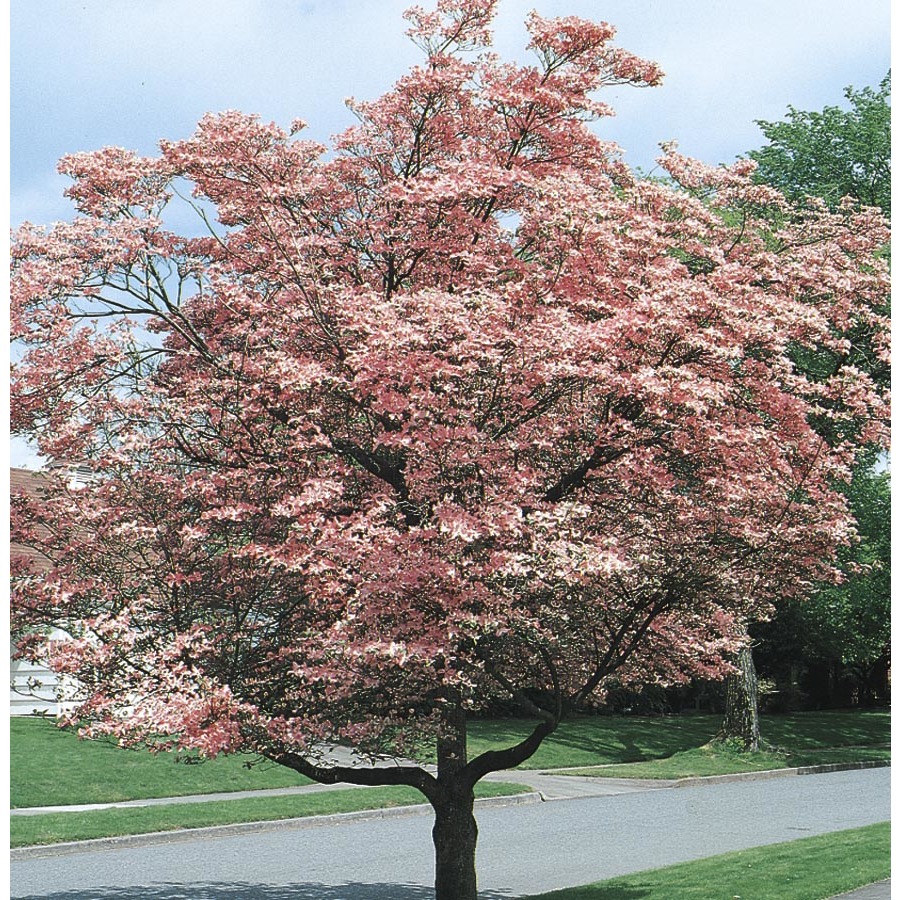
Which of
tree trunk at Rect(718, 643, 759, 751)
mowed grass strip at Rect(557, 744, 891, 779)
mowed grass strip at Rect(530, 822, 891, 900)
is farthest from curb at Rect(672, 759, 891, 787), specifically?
mowed grass strip at Rect(530, 822, 891, 900)

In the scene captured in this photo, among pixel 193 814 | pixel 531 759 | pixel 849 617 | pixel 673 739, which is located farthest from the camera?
pixel 673 739

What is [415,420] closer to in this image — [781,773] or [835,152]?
[781,773]

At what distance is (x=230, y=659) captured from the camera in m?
8.97

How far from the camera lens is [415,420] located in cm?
803

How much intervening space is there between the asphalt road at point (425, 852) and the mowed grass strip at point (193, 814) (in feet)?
1.24

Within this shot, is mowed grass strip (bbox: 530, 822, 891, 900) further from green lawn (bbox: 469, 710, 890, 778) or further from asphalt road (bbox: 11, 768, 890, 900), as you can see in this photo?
green lawn (bbox: 469, 710, 890, 778)

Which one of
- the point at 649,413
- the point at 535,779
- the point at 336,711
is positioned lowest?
the point at 535,779

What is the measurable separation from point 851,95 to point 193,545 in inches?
1130

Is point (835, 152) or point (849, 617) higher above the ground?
point (835, 152)

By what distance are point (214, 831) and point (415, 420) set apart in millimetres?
10609

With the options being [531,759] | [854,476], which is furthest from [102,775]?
[854,476]

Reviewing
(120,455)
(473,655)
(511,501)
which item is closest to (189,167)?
(120,455)

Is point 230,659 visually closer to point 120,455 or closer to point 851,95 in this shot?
point 120,455

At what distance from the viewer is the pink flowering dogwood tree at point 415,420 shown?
803cm
